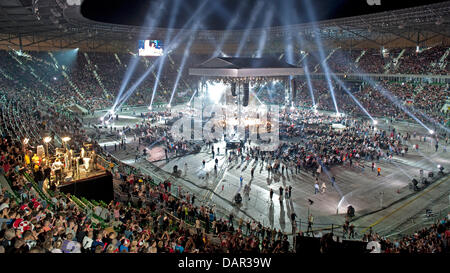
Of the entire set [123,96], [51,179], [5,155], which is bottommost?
[51,179]

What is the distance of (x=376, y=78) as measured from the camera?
46.0 m

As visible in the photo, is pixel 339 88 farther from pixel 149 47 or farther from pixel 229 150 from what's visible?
pixel 229 150

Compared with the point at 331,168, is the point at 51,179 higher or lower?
higher

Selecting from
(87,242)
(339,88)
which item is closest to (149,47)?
(339,88)

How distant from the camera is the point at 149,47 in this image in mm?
48781

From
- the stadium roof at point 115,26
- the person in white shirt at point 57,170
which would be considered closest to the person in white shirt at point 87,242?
the person in white shirt at point 57,170

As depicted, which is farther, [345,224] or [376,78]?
[376,78]

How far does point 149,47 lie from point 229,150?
1118 inches

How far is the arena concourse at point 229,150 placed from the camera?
377 inches

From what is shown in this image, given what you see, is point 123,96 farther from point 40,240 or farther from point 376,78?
point 40,240

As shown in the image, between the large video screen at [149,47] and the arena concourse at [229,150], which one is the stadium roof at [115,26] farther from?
the large video screen at [149,47]
